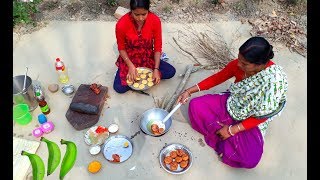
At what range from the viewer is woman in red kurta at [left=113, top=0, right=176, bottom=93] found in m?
3.37

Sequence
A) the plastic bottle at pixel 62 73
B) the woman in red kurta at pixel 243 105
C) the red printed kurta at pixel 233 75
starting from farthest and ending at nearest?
1. the plastic bottle at pixel 62 73
2. the red printed kurta at pixel 233 75
3. the woman in red kurta at pixel 243 105

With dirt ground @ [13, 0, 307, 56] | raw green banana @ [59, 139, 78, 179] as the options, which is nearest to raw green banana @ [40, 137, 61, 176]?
raw green banana @ [59, 139, 78, 179]

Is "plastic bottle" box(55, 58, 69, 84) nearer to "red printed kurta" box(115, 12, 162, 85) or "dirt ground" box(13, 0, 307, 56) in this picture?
"red printed kurta" box(115, 12, 162, 85)

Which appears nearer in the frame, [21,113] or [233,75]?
[233,75]

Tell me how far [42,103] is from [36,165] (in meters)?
0.71

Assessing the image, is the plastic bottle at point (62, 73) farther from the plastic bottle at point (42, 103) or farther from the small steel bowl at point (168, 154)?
the small steel bowl at point (168, 154)

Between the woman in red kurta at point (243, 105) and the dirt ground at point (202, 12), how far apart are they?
1855 mm

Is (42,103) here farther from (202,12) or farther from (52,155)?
(202,12)

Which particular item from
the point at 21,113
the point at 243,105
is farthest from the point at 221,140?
the point at 21,113

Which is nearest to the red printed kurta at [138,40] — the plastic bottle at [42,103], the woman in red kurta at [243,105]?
the woman in red kurta at [243,105]

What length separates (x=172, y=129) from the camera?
3.56 m

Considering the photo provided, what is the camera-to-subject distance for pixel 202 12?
4.96m

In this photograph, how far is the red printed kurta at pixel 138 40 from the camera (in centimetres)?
338
